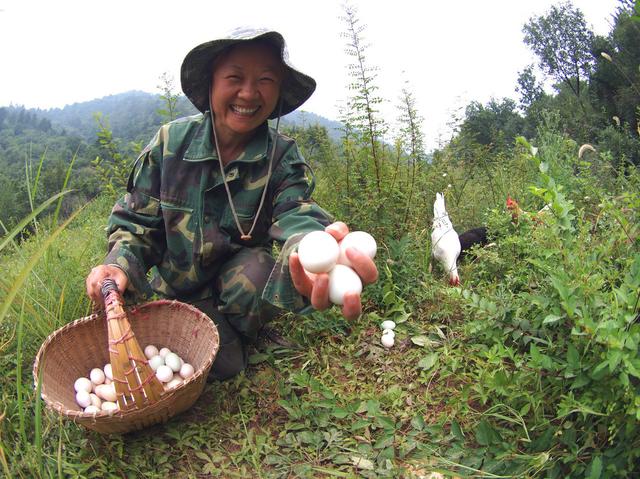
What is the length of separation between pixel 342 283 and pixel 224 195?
901 mm

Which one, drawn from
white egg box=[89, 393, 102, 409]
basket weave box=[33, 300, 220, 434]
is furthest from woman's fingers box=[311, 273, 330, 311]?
white egg box=[89, 393, 102, 409]

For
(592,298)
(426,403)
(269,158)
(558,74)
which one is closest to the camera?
(592,298)

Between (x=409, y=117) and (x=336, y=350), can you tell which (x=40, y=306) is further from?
(x=409, y=117)

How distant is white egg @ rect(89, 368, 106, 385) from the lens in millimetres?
2064

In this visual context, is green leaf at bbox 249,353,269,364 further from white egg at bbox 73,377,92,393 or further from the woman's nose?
the woman's nose

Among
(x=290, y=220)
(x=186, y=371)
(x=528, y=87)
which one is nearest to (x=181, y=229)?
(x=290, y=220)

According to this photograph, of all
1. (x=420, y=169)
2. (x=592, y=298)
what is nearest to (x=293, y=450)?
(x=592, y=298)

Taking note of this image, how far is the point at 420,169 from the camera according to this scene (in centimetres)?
307

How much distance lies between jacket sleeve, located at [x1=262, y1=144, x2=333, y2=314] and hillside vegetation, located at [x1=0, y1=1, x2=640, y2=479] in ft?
1.36

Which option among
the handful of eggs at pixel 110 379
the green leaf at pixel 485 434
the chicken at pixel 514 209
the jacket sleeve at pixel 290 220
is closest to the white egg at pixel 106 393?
the handful of eggs at pixel 110 379

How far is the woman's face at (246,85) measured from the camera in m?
1.95

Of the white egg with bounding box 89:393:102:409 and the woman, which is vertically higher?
the woman

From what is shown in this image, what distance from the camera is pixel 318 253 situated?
152 centimetres

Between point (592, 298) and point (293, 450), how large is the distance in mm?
1174
